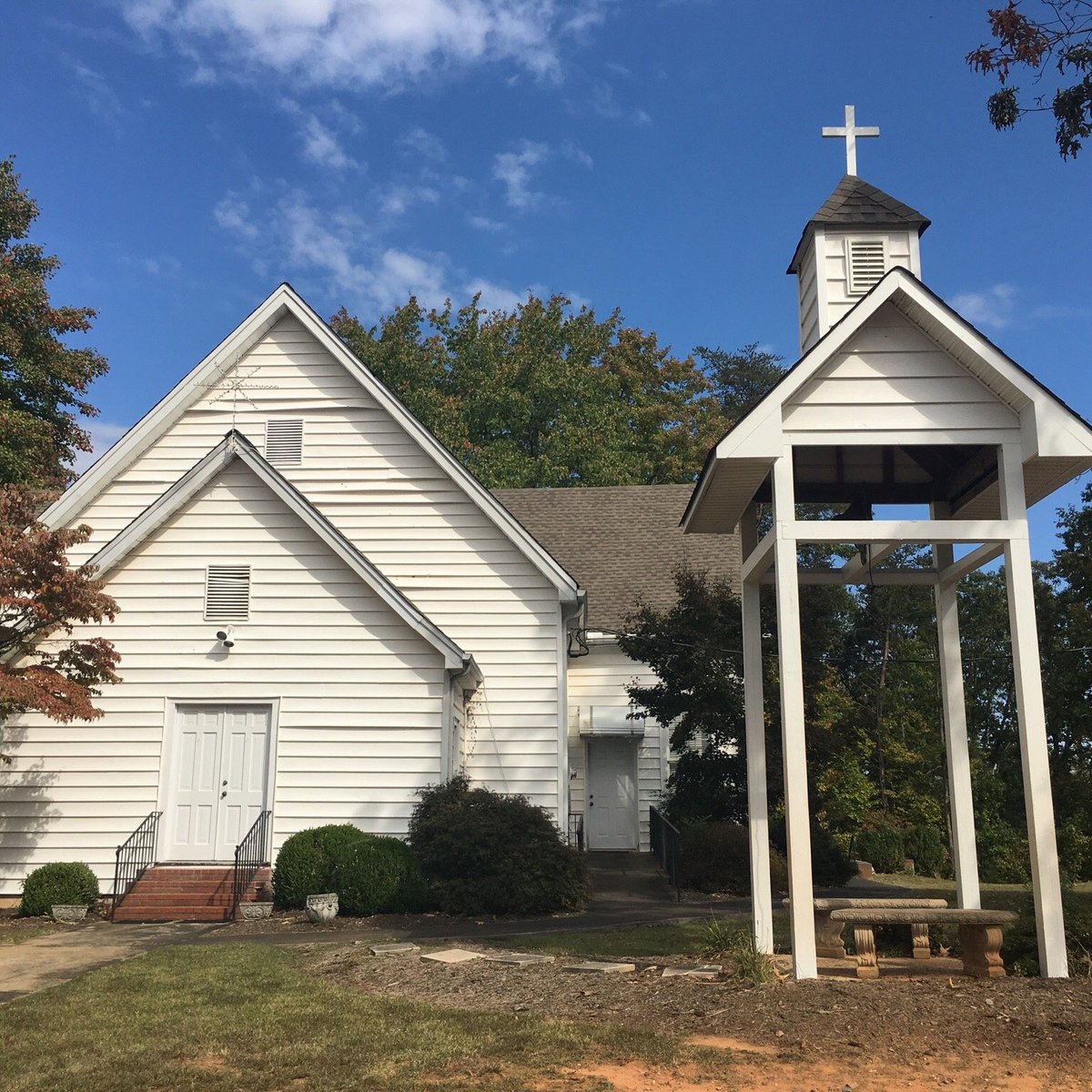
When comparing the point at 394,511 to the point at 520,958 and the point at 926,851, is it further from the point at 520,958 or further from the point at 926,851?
the point at 926,851

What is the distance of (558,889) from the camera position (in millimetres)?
Answer: 13977

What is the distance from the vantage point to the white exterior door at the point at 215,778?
1525 centimetres

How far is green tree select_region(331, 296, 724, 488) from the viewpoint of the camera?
3634 cm

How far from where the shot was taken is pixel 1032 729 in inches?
343

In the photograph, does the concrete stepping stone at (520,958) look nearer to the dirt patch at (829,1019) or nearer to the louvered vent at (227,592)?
the dirt patch at (829,1019)

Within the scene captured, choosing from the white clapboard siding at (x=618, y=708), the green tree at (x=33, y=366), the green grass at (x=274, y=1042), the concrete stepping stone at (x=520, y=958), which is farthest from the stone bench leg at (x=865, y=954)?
the green tree at (x=33, y=366)

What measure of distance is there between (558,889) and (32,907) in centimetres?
694

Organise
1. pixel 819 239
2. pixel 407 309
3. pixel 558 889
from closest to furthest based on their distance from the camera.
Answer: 1. pixel 819 239
2. pixel 558 889
3. pixel 407 309

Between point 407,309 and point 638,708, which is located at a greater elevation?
point 407,309

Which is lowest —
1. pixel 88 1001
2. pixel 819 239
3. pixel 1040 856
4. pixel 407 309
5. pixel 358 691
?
pixel 88 1001

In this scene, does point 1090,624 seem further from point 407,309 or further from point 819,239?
point 407,309

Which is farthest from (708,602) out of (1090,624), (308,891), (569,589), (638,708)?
(308,891)

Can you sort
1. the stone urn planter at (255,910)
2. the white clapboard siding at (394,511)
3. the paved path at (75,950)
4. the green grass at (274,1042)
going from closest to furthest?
the green grass at (274,1042) < the paved path at (75,950) < the stone urn planter at (255,910) < the white clapboard siding at (394,511)

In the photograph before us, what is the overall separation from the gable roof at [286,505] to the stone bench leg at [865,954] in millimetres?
7861
